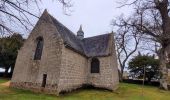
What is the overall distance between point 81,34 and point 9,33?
23257 millimetres

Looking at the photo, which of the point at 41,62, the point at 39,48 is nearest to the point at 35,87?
the point at 41,62

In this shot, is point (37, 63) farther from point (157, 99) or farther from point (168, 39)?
point (168, 39)

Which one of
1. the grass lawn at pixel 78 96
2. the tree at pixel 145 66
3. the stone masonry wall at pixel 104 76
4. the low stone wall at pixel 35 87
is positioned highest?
the tree at pixel 145 66

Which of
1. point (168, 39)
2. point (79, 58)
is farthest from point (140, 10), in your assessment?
point (79, 58)

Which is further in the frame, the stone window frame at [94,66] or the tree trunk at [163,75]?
the tree trunk at [163,75]

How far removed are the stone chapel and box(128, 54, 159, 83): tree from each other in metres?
15.9

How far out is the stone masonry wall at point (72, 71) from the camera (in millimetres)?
18381

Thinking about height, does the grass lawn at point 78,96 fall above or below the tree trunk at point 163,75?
below

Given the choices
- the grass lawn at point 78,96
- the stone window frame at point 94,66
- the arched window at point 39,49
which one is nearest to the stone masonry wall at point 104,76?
the stone window frame at point 94,66

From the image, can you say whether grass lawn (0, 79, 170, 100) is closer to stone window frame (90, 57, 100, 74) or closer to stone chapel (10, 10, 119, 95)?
stone chapel (10, 10, 119, 95)

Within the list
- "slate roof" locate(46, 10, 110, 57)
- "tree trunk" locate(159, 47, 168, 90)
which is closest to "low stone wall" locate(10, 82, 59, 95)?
"slate roof" locate(46, 10, 110, 57)

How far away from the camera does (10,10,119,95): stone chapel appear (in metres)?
18.4

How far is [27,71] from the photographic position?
20594 millimetres

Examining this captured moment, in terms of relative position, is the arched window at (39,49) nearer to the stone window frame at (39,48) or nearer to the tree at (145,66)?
the stone window frame at (39,48)
